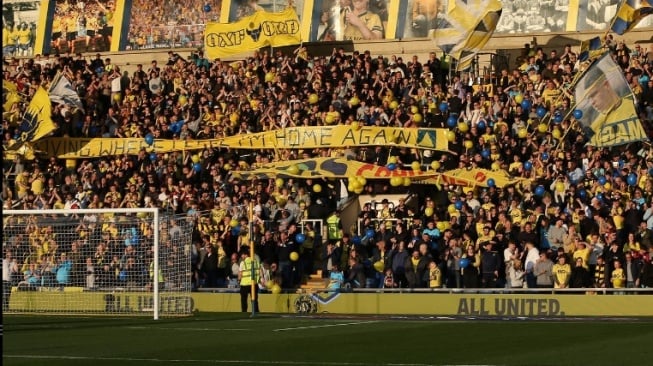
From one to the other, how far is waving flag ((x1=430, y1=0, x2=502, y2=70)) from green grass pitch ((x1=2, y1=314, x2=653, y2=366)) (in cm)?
1034

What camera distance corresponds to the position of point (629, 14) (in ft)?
97.9

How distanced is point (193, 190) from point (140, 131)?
4280 millimetres

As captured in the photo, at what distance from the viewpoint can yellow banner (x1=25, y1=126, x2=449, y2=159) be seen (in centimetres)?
3100

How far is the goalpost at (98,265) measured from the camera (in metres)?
25.7

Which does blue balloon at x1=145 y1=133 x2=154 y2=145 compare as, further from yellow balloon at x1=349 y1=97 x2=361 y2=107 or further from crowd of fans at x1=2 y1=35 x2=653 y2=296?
yellow balloon at x1=349 y1=97 x2=361 y2=107

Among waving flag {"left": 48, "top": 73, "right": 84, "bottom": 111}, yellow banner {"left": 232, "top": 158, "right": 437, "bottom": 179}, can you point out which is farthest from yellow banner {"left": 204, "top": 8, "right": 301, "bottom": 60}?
yellow banner {"left": 232, "top": 158, "right": 437, "bottom": 179}

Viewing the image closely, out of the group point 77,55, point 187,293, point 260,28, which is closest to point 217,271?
point 187,293

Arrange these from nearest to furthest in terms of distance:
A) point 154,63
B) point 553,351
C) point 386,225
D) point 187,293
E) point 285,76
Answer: point 553,351, point 187,293, point 386,225, point 285,76, point 154,63

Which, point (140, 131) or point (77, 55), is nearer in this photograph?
point (140, 131)

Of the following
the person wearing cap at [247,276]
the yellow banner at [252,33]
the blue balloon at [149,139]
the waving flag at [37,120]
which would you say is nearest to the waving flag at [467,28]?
the yellow banner at [252,33]

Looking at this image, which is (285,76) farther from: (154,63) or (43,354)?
(43,354)

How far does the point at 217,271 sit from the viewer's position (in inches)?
1133

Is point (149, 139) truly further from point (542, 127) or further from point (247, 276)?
point (542, 127)

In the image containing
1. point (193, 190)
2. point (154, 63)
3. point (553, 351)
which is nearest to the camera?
point (553, 351)
